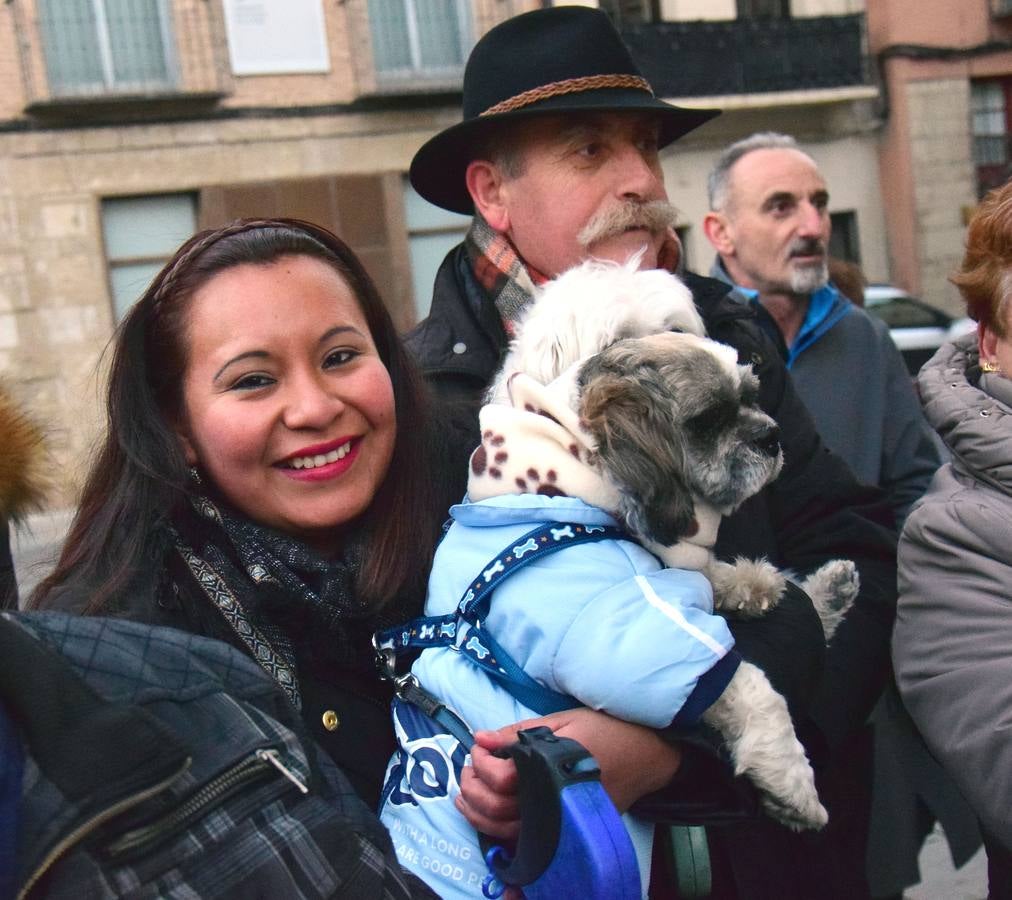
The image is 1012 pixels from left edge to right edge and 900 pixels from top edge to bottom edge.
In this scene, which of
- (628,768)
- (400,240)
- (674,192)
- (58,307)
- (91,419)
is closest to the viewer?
(628,768)

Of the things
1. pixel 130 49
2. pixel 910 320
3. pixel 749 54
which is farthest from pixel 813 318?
pixel 749 54

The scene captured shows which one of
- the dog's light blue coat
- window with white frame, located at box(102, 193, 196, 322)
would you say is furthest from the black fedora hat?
window with white frame, located at box(102, 193, 196, 322)

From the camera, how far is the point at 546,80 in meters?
2.58

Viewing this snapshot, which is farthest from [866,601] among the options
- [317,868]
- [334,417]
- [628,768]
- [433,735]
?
[317,868]

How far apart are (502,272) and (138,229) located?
43.5 ft

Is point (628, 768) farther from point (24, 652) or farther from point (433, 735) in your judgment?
point (24, 652)

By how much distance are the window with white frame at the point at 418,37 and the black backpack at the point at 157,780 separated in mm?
15496

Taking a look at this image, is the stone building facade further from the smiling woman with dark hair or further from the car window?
the smiling woman with dark hair

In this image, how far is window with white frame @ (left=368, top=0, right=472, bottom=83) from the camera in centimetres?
1591

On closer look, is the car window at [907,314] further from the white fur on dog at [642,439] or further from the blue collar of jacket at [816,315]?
the white fur on dog at [642,439]

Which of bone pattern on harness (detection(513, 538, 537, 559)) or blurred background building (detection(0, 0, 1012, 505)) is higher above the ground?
blurred background building (detection(0, 0, 1012, 505))

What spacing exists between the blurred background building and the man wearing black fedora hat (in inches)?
405

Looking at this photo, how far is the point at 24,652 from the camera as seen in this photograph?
115cm

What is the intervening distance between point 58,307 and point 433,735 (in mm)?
13630
